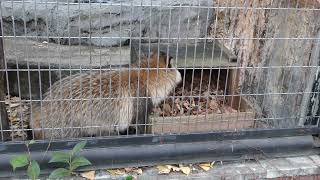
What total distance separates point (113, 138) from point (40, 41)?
5.24ft

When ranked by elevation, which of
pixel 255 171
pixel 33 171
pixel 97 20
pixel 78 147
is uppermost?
pixel 97 20

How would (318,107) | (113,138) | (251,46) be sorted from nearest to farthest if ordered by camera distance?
(113,138)
(318,107)
(251,46)

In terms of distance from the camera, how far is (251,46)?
4.15 metres

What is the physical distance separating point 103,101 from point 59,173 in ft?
2.47

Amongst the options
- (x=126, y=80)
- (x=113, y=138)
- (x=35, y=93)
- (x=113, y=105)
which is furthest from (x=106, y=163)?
(x=35, y=93)

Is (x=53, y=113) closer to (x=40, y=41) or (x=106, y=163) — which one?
(x=106, y=163)

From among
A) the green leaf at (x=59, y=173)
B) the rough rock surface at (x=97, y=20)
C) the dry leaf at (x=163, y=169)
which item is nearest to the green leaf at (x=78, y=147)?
the green leaf at (x=59, y=173)

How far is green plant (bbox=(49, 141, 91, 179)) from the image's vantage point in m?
2.96

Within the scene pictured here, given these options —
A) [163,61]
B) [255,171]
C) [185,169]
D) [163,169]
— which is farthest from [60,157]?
[255,171]

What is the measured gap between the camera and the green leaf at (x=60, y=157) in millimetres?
2957

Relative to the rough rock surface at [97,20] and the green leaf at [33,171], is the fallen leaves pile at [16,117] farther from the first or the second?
the rough rock surface at [97,20]

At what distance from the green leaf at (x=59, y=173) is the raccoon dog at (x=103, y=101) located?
370 millimetres

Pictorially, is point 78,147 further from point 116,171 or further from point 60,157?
point 116,171

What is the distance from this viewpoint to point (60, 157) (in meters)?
2.96
